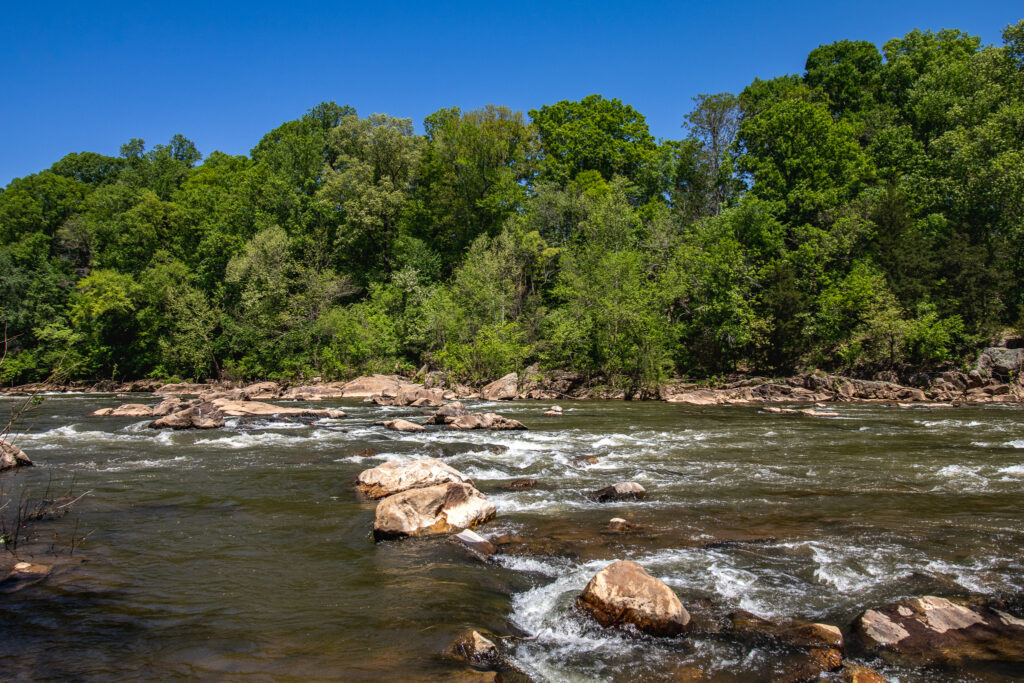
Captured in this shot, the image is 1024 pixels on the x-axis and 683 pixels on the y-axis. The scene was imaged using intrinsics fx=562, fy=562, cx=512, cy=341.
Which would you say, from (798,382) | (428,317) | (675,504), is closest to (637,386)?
(798,382)

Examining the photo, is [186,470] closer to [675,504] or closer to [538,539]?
[538,539]

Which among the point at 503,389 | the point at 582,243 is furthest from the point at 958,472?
the point at 582,243

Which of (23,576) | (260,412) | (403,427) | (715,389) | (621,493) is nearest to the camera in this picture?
(23,576)

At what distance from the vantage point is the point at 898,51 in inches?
2019

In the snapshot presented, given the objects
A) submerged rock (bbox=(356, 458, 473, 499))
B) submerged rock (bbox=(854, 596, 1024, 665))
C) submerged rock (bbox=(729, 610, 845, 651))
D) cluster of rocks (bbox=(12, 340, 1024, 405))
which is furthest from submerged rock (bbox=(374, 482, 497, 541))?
cluster of rocks (bbox=(12, 340, 1024, 405))

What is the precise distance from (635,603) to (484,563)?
235 cm

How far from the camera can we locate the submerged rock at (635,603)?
215 inches

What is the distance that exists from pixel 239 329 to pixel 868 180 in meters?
51.1

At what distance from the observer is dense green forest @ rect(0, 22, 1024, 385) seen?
33594 millimetres

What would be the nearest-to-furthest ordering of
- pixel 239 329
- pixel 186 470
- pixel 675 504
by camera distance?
1. pixel 675 504
2. pixel 186 470
3. pixel 239 329

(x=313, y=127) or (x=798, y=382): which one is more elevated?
(x=313, y=127)

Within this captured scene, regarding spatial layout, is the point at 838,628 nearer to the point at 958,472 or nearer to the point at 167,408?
the point at 958,472

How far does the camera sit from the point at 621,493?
10359 millimetres

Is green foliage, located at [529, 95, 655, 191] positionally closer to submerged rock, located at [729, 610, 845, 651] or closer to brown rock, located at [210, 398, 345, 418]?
brown rock, located at [210, 398, 345, 418]
